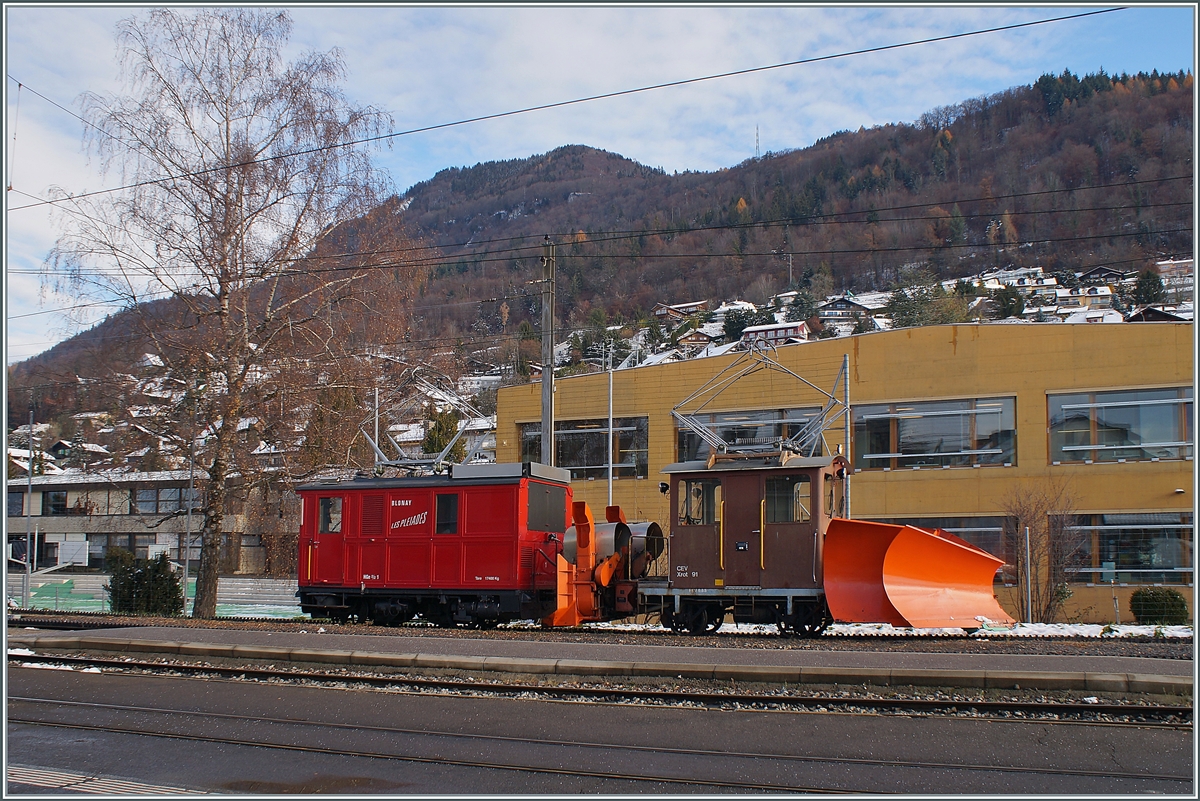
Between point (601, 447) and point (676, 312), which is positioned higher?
point (676, 312)

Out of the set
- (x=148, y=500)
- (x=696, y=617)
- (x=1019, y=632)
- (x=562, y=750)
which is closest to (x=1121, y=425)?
(x=1019, y=632)

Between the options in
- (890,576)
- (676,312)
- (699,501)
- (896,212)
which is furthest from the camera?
(896,212)

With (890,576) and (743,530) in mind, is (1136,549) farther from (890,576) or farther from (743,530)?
(743,530)

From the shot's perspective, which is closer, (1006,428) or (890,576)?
(890,576)

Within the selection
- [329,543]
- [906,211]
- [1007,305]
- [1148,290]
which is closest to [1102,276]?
[1148,290]

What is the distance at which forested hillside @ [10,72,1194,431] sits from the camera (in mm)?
112188

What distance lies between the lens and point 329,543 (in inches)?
737

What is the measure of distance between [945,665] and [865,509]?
67.4ft

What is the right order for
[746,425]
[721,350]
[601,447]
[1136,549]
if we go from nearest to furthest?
[1136,549], [746,425], [601,447], [721,350]

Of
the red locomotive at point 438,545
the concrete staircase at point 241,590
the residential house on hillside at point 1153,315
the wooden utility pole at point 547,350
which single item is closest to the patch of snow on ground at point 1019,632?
the red locomotive at point 438,545

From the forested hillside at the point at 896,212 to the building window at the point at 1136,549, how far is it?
199ft

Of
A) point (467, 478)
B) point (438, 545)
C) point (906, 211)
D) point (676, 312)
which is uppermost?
point (906, 211)

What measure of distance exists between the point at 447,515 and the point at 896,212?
135127 mm

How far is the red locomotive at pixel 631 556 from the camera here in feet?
46.9
